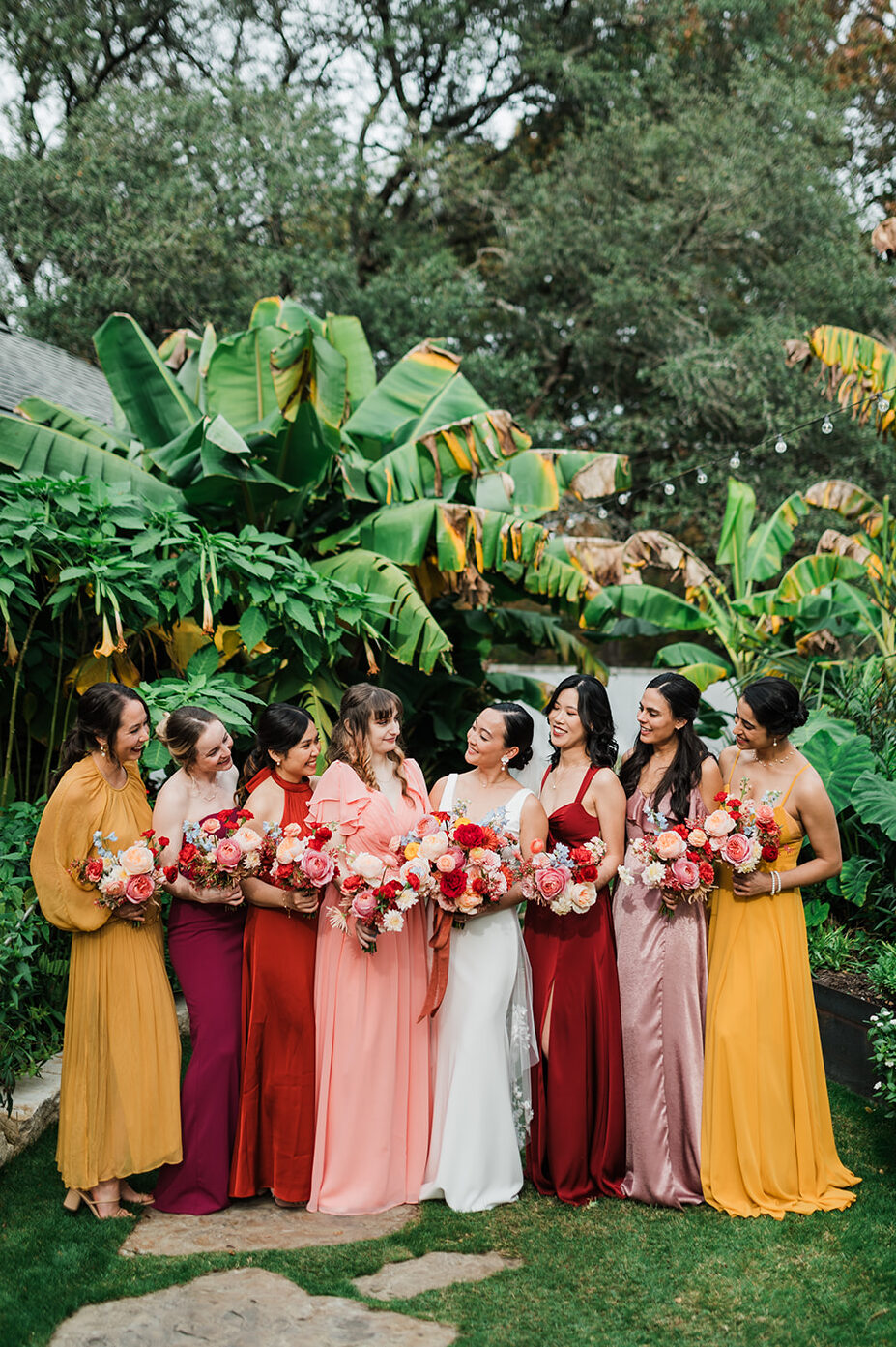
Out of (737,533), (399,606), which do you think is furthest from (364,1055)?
(737,533)

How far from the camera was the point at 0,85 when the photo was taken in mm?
20688

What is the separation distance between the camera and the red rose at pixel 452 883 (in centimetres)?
439

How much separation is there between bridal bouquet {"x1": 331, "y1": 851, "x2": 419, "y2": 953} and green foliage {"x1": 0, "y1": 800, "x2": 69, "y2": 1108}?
6.17 ft

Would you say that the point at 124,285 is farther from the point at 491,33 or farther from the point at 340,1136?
the point at 340,1136

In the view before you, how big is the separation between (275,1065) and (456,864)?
4.00ft

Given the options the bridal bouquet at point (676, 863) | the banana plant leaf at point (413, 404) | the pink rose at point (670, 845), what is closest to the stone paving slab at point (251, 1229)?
the bridal bouquet at point (676, 863)

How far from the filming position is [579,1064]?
15.3 ft

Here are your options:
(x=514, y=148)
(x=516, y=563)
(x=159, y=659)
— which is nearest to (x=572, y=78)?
(x=514, y=148)

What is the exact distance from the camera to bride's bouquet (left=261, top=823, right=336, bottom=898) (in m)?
4.39

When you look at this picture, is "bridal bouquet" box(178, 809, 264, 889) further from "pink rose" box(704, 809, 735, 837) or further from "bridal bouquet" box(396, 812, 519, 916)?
"pink rose" box(704, 809, 735, 837)

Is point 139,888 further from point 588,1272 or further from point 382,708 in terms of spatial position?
point 588,1272

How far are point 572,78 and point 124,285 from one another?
928 cm

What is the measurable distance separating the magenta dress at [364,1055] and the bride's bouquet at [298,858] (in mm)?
107

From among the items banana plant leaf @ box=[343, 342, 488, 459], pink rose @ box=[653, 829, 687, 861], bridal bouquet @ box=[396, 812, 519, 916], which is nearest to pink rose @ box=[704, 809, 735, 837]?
pink rose @ box=[653, 829, 687, 861]
